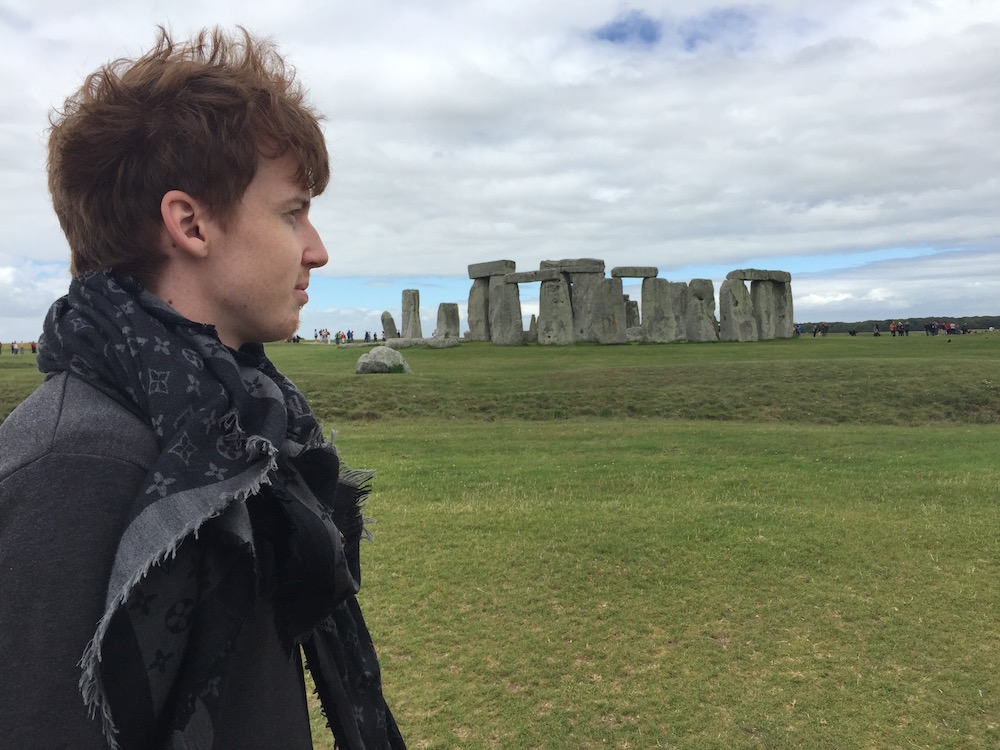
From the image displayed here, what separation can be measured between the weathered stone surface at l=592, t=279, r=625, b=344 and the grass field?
17303mm

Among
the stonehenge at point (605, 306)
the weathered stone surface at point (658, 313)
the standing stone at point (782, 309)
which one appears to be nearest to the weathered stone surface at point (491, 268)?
the stonehenge at point (605, 306)

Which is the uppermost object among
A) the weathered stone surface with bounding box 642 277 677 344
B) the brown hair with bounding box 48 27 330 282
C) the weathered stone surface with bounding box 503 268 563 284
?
the weathered stone surface with bounding box 503 268 563 284

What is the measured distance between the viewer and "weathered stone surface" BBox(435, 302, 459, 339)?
35.5 metres

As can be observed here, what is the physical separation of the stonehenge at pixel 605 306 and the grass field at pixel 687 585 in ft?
57.4

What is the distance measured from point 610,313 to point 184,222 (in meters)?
29.7

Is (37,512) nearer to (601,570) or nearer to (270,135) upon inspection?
(270,135)

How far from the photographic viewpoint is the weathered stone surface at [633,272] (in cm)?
3172

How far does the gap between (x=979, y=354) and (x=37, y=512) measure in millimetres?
26895

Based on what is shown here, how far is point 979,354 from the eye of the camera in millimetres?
23219

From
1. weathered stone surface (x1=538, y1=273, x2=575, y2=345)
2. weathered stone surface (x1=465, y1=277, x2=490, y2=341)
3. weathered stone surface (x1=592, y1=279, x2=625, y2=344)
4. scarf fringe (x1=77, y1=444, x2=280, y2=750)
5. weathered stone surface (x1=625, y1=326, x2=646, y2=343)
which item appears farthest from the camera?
weathered stone surface (x1=465, y1=277, x2=490, y2=341)

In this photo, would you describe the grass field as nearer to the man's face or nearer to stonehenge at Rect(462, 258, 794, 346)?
the man's face

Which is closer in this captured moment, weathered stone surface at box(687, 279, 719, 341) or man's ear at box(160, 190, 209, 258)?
man's ear at box(160, 190, 209, 258)

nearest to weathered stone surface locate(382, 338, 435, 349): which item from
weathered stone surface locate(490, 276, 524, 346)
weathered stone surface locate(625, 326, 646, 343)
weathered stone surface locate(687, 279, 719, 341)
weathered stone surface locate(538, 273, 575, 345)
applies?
weathered stone surface locate(490, 276, 524, 346)

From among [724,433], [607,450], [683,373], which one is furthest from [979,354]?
[607,450]
